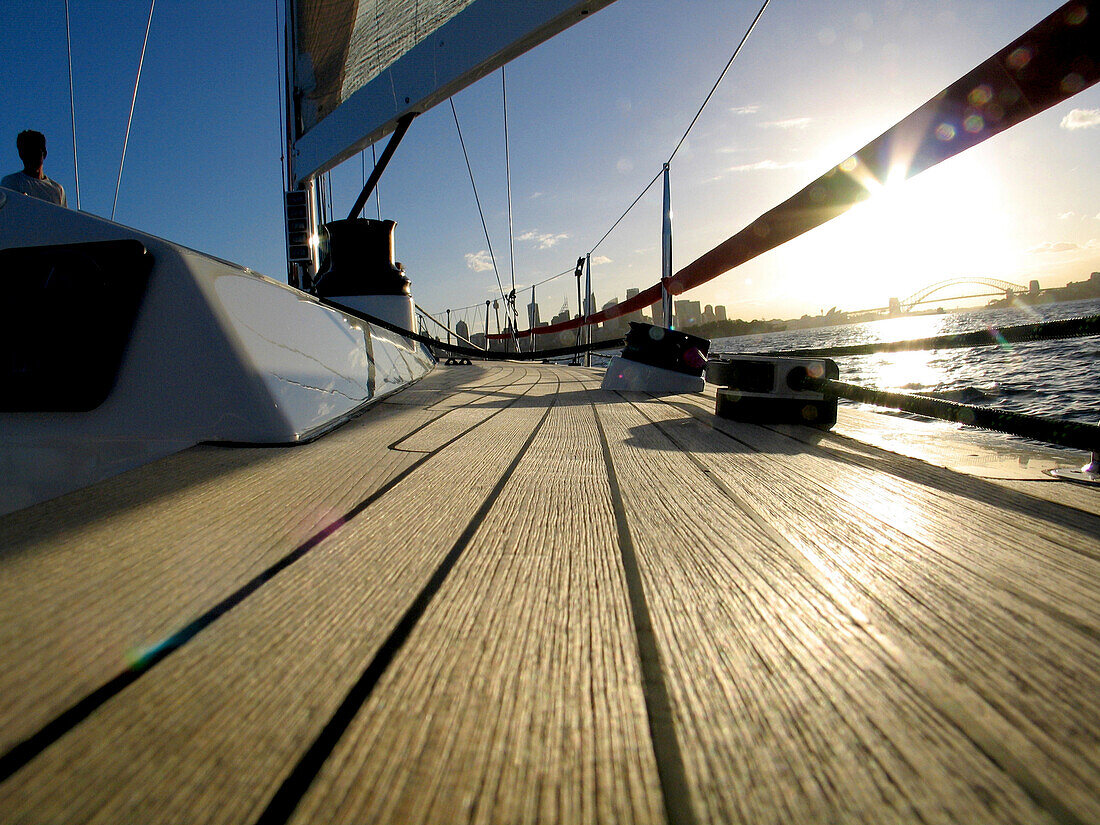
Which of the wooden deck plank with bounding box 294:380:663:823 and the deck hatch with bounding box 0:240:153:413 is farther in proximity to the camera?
the deck hatch with bounding box 0:240:153:413

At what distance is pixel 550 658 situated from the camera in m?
0.38

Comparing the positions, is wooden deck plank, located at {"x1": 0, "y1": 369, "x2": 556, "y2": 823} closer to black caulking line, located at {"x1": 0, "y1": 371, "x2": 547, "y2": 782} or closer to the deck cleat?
black caulking line, located at {"x1": 0, "y1": 371, "x2": 547, "y2": 782}

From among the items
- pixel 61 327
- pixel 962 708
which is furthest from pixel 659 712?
pixel 61 327

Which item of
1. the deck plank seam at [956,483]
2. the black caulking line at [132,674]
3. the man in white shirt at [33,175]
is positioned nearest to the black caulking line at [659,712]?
the black caulking line at [132,674]

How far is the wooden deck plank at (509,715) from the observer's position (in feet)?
0.85

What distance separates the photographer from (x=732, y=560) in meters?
0.56

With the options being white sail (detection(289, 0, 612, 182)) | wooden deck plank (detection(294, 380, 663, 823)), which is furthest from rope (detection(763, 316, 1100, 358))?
white sail (detection(289, 0, 612, 182))

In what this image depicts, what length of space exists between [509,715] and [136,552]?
0.54 metres

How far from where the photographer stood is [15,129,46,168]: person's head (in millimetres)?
1973

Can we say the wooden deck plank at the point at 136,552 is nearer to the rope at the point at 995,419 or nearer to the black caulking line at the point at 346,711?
the black caulking line at the point at 346,711

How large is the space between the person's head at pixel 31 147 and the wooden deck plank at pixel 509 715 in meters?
2.82

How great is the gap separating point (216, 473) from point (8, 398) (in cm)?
58

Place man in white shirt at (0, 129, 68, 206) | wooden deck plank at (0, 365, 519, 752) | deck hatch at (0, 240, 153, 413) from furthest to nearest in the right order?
man in white shirt at (0, 129, 68, 206)
deck hatch at (0, 240, 153, 413)
wooden deck plank at (0, 365, 519, 752)

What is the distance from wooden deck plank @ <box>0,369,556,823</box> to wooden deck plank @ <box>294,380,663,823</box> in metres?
0.04
